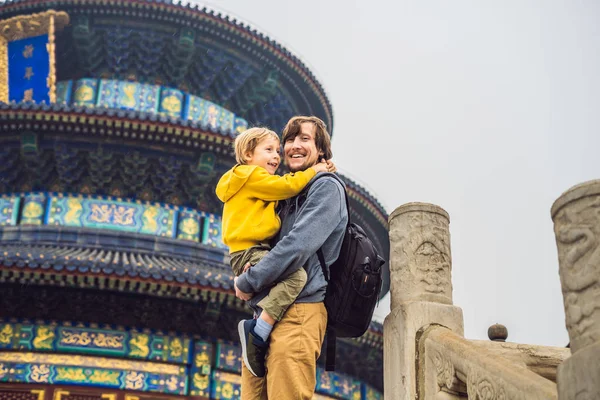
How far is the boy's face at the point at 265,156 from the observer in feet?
12.2

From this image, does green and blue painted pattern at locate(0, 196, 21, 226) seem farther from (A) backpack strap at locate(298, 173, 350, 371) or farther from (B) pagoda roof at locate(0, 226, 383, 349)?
(A) backpack strap at locate(298, 173, 350, 371)

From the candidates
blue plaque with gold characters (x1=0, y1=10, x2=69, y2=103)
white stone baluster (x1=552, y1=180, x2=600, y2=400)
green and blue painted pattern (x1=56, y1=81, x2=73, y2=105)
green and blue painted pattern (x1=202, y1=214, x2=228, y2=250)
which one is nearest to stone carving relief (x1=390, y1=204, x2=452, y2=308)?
white stone baluster (x1=552, y1=180, x2=600, y2=400)

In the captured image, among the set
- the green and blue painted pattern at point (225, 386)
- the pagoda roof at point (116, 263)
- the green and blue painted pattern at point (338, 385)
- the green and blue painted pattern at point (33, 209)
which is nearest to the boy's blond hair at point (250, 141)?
the pagoda roof at point (116, 263)

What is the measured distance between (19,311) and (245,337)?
856 centimetres

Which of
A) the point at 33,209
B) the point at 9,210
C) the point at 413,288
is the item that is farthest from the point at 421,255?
the point at 9,210

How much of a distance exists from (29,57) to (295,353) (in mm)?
13243

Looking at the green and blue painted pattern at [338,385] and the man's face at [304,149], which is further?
the green and blue painted pattern at [338,385]

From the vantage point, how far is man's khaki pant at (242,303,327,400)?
126 inches

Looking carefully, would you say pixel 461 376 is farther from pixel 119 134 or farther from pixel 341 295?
pixel 119 134

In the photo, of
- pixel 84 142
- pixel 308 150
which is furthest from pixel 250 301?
pixel 84 142

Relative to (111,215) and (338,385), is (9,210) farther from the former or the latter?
(338,385)

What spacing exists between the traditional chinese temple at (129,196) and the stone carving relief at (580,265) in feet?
26.9

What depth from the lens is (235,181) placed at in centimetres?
357

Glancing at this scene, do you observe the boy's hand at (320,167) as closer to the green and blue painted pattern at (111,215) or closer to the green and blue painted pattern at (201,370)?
the green and blue painted pattern at (201,370)
